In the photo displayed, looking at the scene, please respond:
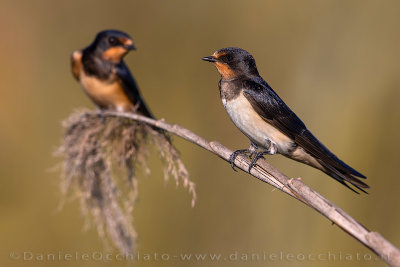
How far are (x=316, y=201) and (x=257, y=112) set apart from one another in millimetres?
793

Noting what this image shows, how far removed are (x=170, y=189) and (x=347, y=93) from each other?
2.96 ft

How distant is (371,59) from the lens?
7.78 ft

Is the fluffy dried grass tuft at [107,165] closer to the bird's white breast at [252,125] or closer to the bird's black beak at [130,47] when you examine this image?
the bird's white breast at [252,125]

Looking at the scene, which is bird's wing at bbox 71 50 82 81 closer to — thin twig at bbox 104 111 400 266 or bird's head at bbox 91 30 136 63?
bird's head at bbox 91 30 136 63

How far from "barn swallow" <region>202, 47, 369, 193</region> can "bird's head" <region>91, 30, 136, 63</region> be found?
871mm

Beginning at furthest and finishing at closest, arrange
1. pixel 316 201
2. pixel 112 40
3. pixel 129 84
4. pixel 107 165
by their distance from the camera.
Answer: pixel 129 84
pixel 112 40
pixel 107 165
pixel 316 201

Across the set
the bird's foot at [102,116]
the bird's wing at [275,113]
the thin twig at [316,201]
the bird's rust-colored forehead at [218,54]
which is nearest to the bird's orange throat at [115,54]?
the bird's foot at [102,116]

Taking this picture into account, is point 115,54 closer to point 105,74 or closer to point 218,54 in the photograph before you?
point 105,74

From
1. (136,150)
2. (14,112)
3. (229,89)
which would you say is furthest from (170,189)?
(14,112)

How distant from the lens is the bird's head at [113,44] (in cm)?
277

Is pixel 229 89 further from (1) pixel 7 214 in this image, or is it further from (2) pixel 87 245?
(1) pixel 7 214

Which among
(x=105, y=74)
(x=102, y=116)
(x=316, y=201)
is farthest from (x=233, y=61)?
(x=105, y=74)

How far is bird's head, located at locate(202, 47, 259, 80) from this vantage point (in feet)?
6.43

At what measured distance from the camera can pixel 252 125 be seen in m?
1.94
